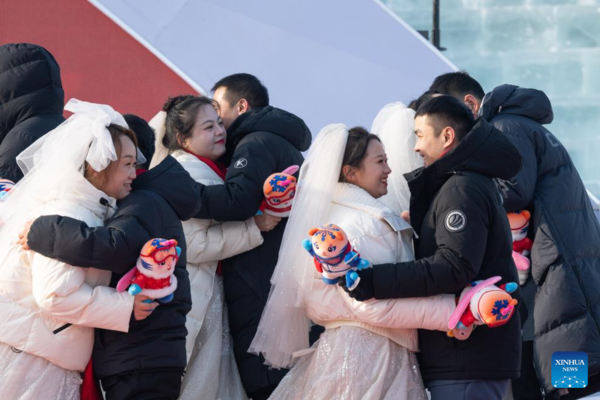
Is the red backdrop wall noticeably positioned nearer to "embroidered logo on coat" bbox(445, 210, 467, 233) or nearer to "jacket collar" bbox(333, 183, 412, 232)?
"jacket collar" bbox(333, 183, 412, 232)

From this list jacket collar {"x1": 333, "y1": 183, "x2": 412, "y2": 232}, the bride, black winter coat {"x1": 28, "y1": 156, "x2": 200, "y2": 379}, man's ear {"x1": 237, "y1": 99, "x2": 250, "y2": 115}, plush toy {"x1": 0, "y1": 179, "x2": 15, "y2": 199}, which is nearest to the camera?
black winter coat {"x1": 28, "y1": 156, "x2": 200, "y2": 379}

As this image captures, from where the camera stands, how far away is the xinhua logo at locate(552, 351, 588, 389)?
3.64m

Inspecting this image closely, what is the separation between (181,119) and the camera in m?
3.81

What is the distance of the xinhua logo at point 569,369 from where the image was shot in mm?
3637

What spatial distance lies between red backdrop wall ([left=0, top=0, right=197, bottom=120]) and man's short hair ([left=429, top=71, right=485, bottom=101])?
81.4 inches

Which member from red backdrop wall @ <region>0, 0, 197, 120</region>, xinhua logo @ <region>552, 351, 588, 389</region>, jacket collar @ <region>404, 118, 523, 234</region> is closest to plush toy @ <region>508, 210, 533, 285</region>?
xinhua logo @ <region>552, 351, 588, 389</region>

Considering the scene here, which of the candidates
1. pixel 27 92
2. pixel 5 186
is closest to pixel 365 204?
pixel 5 186

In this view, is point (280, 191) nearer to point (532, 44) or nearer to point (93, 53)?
point (93, 53)

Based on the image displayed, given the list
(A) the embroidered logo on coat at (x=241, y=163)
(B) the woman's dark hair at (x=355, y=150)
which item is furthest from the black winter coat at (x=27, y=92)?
(B) the woman's dark hair at (x=355, y=150)

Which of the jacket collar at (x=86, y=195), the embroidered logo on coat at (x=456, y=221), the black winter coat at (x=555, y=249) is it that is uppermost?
the jacket collar at (x=86, y=195)

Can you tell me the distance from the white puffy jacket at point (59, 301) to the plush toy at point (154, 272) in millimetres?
53

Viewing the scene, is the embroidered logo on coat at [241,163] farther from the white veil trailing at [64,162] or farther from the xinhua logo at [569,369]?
the xinhua logo at [569,369]

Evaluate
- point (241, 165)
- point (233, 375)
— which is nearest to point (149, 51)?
point (241, 165)

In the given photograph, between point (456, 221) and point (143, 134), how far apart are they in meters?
1.33
